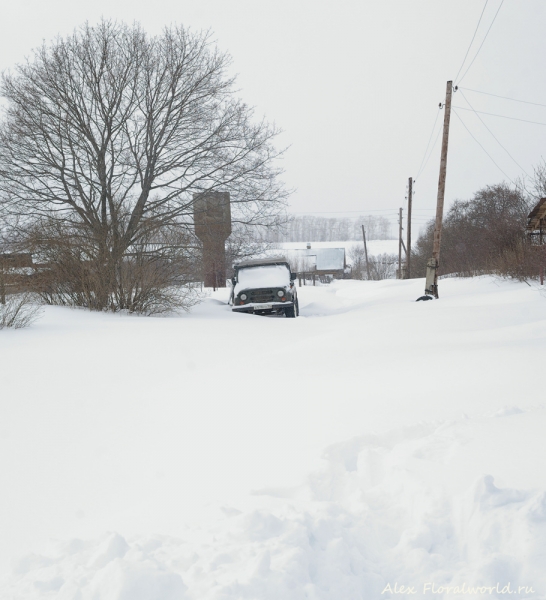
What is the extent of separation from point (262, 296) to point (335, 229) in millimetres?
141675

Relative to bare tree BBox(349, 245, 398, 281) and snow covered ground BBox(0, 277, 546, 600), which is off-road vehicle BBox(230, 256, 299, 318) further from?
bare tree BBox(349, 245, 398, 281)

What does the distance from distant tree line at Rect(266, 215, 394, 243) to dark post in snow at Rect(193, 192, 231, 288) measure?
123 m

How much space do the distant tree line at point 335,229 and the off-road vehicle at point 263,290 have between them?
4903 inches

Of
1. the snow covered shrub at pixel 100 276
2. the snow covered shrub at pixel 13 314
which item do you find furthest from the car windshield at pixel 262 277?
the snow covered shrub at pixel 13 314

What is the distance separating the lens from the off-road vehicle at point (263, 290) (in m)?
15.1

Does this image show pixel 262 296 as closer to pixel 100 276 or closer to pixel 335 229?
pixel 100 276

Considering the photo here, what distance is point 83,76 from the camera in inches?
667

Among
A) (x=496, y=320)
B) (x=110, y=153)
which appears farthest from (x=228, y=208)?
(x=496, y=320)

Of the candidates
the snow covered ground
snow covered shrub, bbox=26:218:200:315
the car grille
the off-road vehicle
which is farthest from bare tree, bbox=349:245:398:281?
the snow covered ground

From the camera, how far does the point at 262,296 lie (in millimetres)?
15289

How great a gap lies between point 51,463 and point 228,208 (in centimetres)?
1496

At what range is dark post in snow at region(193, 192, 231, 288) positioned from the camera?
1673cm

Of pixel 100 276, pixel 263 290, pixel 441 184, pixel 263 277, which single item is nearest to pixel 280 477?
pixel 100 276

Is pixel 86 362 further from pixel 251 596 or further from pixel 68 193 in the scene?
pixel 68 193
